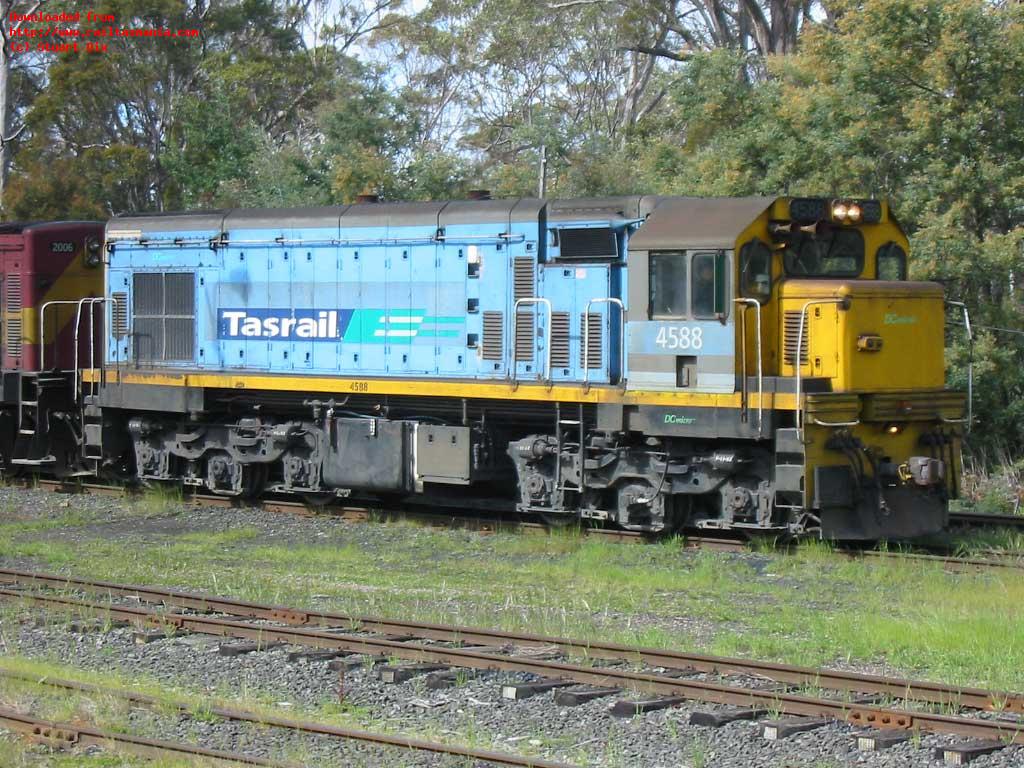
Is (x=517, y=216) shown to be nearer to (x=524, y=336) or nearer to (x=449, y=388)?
(x=524, y=336)

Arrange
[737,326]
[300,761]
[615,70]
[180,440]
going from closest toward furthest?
[300,761] < [737,326] < [180,440] < [615,70]

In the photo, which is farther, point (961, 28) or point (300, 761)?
point (961, 28)

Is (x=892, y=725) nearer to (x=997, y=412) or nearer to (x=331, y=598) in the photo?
(x=331, y=598)

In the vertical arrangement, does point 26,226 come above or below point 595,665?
above

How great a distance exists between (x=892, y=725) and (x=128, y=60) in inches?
1404

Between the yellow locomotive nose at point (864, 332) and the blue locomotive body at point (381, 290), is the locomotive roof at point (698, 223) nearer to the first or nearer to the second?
the blue locomotive body at point (381, 290)

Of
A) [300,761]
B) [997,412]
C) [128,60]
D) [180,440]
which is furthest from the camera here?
[128,60]

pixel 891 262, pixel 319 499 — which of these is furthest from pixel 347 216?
pixel 891 262

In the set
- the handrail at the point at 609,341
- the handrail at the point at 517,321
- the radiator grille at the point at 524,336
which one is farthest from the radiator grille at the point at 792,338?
the radiator grille at the point at 524,336

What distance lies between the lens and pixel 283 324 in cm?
1566

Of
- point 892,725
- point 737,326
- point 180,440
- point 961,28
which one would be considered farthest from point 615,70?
point 892,725

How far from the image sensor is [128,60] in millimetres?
38375

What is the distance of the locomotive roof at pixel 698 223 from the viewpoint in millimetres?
12086

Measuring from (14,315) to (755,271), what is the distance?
1068cm
